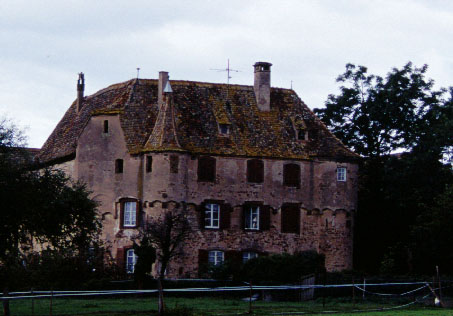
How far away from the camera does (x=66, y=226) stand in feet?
190

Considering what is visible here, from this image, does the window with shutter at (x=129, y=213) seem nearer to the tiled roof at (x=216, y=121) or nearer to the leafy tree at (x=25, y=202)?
the tiled roof at (x=216, y=121)

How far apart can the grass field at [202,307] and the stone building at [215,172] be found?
17204 millimetres

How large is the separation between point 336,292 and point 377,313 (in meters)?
11.3

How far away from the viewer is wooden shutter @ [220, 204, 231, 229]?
73.0 m

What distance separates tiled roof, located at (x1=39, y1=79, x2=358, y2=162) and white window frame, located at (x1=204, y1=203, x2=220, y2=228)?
337 centimetres

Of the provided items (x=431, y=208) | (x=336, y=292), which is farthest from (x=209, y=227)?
(x=336, y=292)

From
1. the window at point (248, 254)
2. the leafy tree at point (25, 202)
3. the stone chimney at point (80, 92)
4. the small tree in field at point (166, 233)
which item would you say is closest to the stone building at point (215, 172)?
the window at point (248, 254)

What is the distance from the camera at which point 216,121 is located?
74562 millimetres

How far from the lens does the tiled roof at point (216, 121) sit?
73188mm

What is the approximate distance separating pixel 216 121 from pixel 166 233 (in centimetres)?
958

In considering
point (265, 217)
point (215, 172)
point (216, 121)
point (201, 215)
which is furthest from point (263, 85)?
point (201, 215)

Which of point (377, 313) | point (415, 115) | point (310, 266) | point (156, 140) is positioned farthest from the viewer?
point (415, 115)

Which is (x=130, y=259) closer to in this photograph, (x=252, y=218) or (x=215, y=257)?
(x=215, y=257)

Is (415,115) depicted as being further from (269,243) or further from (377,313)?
(377,313)
